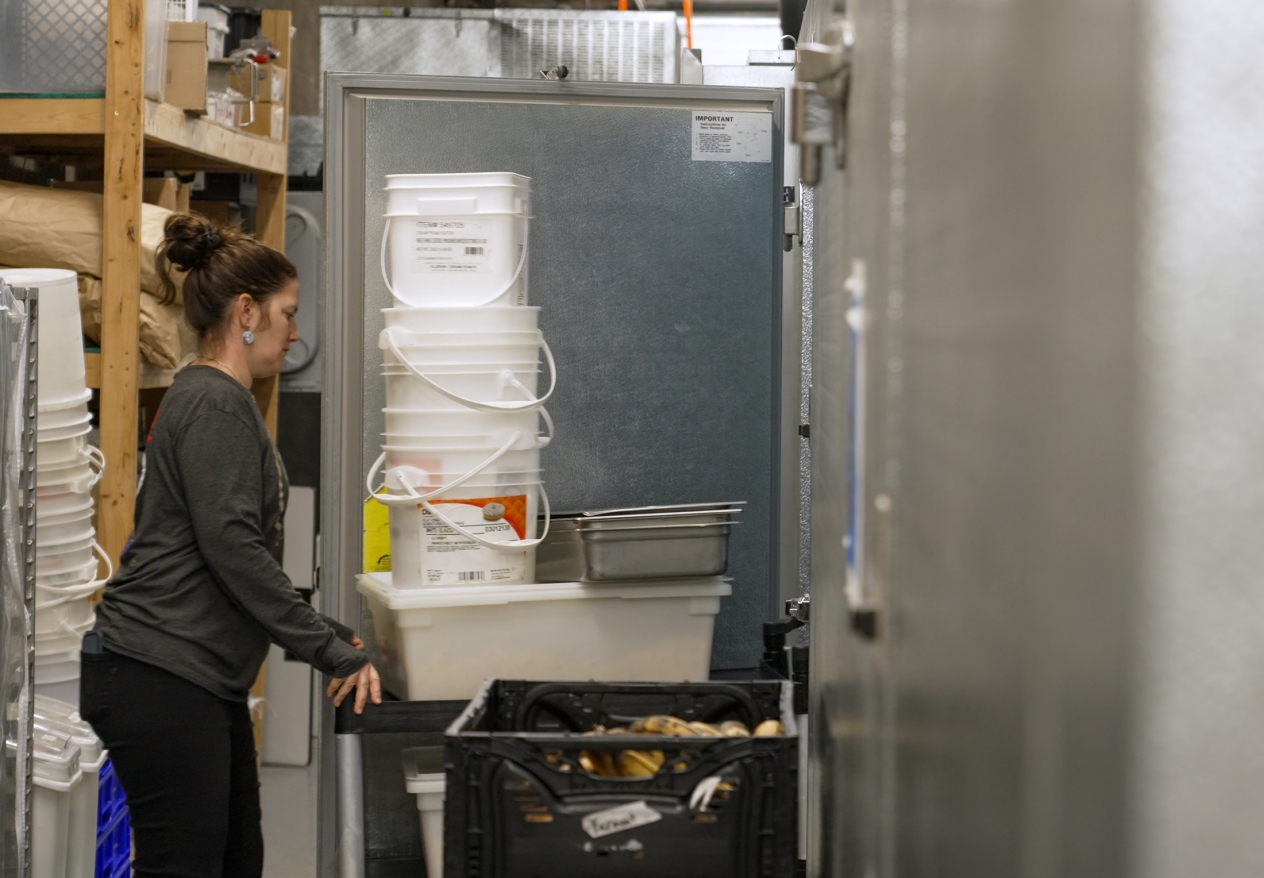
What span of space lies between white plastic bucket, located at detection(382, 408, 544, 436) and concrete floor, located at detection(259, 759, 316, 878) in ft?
5.66

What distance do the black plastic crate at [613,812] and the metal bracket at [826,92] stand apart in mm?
621

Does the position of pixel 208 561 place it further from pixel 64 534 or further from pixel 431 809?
pixel 64 534

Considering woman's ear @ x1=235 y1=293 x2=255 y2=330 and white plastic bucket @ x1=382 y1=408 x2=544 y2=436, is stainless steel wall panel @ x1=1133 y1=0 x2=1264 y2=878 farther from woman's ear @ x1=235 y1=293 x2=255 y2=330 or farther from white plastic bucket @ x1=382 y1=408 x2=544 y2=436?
woman's ear @ x1=235 y1=293 x2=255 y2=330

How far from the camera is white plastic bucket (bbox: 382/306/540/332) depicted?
1.91m

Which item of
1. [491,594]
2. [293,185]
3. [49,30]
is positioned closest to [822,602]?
[491,594]

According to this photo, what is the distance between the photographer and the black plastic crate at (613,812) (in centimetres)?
127

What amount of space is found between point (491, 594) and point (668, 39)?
210 centimetres

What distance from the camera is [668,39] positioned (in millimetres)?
3457

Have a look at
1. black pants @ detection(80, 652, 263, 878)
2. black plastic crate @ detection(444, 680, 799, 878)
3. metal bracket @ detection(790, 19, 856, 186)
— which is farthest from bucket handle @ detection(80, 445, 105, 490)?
metal bracket @ detection(790, 19, 856, 186)

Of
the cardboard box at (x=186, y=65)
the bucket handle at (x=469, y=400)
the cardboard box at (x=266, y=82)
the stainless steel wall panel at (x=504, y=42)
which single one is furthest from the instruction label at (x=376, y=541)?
the cardboard box at (x=266, y=82)

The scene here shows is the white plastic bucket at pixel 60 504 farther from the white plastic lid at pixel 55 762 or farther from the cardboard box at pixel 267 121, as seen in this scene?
the cardboard box at pixel 267 121

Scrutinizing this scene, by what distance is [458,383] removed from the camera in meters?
1.91

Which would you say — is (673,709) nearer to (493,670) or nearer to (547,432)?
(493,670)

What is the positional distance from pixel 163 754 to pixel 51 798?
0.66 feet
